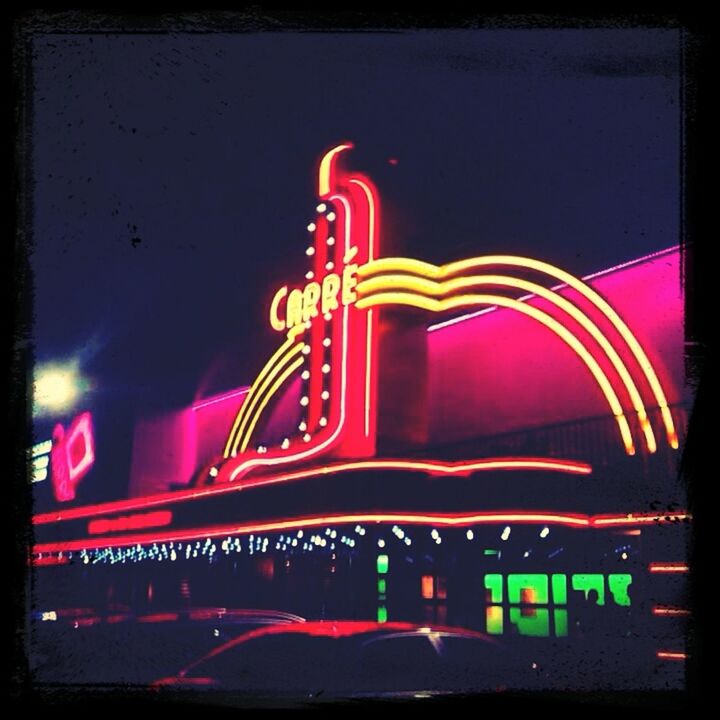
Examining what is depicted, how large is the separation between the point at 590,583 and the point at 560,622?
430 mm

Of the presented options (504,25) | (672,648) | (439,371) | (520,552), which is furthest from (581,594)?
(504,25)

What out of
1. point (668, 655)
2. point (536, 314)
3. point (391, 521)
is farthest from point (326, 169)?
point (668, 655)

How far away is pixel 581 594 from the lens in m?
8.88

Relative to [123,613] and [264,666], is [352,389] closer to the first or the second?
[264,666]

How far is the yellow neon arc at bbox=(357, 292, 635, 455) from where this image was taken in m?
8.24

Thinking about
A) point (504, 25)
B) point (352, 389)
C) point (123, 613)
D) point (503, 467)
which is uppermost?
point (504, 25)

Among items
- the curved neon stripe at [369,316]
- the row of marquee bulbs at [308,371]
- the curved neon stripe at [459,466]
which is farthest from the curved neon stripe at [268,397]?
the curved neon stripe at [459,466]

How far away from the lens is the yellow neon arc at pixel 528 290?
8.30m

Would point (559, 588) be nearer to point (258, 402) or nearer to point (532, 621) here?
point (532, 621)

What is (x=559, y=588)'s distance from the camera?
906cm

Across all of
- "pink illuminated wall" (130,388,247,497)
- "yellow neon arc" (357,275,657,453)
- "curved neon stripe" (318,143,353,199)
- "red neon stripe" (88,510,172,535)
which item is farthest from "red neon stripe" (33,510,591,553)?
"pink illuminated wall" (130,388,247,497)

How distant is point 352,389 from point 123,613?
4.73 meters

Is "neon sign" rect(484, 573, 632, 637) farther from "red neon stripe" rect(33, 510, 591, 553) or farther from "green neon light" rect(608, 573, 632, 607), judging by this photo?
"red neon stripe" rect(33, 510, 591, 553)

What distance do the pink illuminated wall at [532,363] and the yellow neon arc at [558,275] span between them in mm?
108
